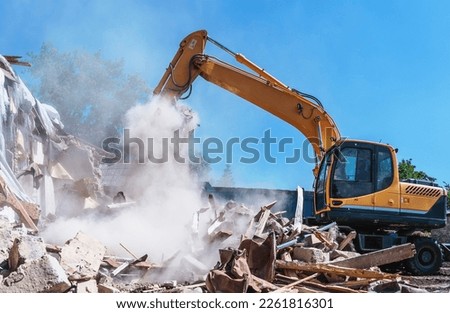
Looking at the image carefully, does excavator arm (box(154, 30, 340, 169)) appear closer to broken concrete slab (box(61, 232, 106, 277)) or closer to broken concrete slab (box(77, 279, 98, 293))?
broken concrete slab (box(61, 232, 106, 277))

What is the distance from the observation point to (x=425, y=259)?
10367 millimetres

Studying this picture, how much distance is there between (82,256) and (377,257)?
407 centimetres

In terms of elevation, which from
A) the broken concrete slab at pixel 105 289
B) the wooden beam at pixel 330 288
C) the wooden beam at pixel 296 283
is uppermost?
the wooden beam at pixel 296 283

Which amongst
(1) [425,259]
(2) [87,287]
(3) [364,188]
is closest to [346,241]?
(3) [364,188]

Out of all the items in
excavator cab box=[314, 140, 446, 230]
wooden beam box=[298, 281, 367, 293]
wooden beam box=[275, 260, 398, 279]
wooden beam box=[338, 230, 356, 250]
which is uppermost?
excavator cab box=[314, 140, 446, 230]

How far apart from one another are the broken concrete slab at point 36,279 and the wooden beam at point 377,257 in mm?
3642

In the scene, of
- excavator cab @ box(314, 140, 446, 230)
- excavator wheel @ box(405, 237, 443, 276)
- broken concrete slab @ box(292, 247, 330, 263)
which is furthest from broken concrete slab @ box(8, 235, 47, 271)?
excavator wheel @ box(405, 237, 443, 276)

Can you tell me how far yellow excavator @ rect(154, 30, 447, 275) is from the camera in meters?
10.1

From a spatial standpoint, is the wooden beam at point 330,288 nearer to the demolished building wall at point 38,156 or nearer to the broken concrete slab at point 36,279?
the broken concrete slab at point 36,279

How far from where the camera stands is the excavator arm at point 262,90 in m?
11.1

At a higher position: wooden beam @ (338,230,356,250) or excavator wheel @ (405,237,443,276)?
wooden beam @ (338,230,356,250)

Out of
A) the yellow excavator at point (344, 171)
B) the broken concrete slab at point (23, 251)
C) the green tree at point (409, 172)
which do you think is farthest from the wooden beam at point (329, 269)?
the green tree at point (409, 172)

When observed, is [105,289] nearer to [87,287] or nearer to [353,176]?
[87,287]
